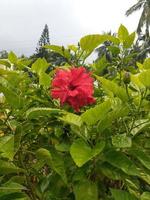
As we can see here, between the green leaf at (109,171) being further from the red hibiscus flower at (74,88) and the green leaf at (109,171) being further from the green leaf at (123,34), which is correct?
the green leaf at (123,34)

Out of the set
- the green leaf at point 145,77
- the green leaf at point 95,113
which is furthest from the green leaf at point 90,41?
the green leaf at point 95,113

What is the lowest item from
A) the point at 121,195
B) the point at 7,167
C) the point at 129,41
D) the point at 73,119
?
the point at 121,195

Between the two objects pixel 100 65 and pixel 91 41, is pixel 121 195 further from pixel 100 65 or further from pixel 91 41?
pixel 100 65

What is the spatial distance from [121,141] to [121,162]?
65 millimetres

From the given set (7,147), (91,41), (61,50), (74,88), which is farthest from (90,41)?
(7,147)

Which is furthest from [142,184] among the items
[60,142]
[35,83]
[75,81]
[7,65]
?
[7,65]

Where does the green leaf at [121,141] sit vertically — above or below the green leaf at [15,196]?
above

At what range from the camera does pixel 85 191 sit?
1.59 m

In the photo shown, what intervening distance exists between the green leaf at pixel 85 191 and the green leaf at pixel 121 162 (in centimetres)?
11

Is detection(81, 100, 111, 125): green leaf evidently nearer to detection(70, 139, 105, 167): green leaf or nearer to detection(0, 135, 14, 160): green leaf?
detection(70, 139, 105, 167): green leaf

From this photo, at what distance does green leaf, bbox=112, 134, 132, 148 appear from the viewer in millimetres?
1521

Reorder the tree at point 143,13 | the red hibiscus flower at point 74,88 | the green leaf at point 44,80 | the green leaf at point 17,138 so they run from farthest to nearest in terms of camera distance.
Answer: the tree at point 143,13 → the green leaf at point 44,80 → the red hibiscus flower at point 74,88 → the green leaf at point 17,138

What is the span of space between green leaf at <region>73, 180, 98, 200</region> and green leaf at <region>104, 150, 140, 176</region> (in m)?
0.11

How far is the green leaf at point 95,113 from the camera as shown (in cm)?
149
